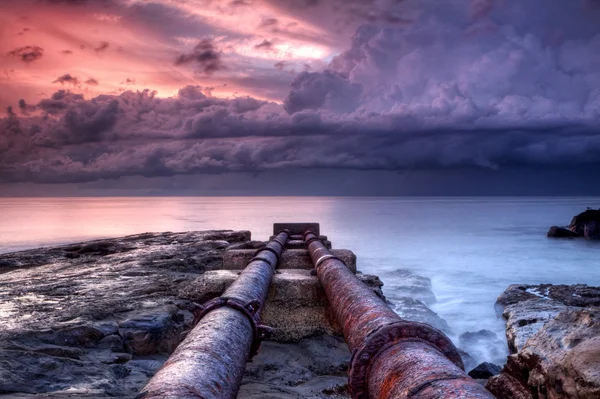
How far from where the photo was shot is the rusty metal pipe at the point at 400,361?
7.18 feet

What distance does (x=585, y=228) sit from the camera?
29.1 m

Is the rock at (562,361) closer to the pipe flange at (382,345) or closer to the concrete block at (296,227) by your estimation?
the pipe flange at (382,345)

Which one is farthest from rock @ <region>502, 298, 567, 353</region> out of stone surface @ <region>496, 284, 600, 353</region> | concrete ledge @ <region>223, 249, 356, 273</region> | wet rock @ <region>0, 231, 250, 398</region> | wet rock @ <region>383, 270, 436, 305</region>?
wet rock @ <region>383, 270, 436, 305</region>

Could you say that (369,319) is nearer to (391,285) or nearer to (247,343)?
(247,343)

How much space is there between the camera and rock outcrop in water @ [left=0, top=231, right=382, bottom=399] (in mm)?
4070

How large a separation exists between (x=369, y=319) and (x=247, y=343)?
0.98m

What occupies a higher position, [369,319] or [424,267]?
[369,319]

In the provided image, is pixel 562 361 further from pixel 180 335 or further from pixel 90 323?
pixel 90 323

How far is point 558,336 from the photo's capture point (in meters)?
3.38

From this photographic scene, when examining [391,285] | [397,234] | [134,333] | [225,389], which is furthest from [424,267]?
[225,389]

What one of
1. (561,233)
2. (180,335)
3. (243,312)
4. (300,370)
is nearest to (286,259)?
(300,370)

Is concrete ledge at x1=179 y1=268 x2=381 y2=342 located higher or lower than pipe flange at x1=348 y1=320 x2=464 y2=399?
lower

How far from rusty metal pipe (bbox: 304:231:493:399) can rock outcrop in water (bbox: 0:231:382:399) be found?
1.09m

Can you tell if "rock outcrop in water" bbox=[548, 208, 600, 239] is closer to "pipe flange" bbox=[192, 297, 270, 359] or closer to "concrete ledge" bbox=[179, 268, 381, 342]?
"concrete ledge" bbox=[179, 268, 381, 342]
